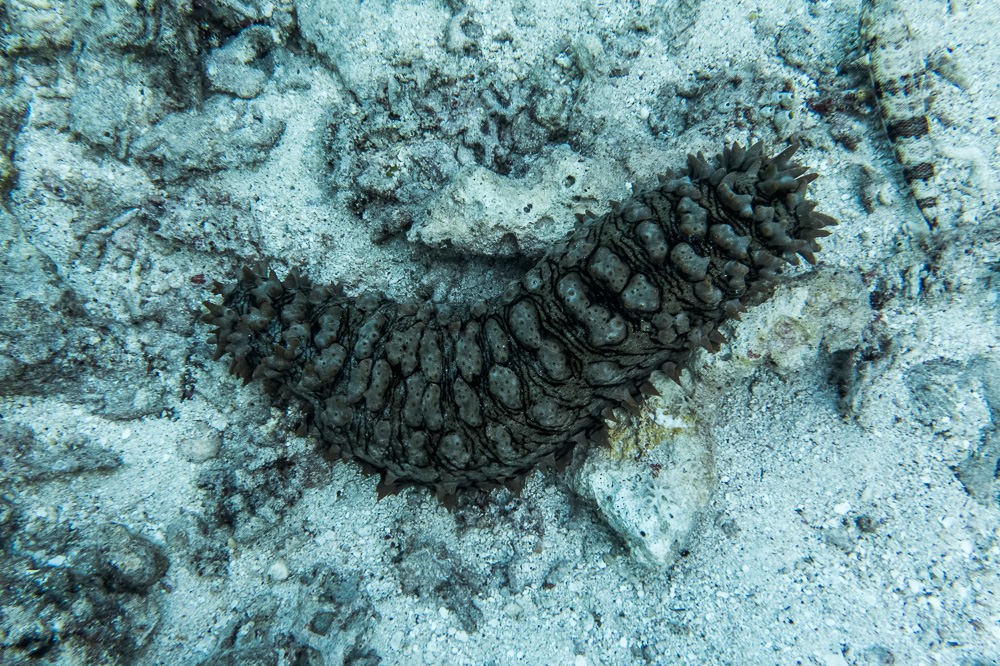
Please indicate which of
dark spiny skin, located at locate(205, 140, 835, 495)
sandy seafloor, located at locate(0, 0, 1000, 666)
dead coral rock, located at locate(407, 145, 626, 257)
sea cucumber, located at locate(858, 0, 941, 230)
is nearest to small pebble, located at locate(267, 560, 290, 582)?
sandy seafloor, located at locate(0, 0, 1000, 666)

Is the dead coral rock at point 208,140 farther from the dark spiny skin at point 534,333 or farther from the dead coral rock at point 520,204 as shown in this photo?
the dead coral rock at point 520,204

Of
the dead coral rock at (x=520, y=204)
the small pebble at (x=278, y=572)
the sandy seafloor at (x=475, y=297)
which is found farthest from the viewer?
the small pebble at (x=278, y=572)

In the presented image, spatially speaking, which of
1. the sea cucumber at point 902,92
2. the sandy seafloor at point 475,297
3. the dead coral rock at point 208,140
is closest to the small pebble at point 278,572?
the sandy seafloor at point 475,297

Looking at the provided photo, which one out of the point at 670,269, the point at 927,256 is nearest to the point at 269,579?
the point at 670,269

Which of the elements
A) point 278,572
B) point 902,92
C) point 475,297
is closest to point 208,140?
point 475,297

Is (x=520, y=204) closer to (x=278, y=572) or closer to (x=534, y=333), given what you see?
(x=534, y=333)

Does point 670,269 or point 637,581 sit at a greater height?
point 670,269

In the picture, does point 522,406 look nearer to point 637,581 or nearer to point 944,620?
point 637,581
